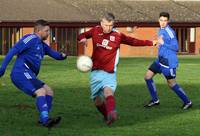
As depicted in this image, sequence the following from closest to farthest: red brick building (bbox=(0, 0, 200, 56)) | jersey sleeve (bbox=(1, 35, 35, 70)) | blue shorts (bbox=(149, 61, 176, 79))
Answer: jersey sleeve (bbox=(1, 35, 35, 70)), blue shorts (bbox=(149, 61, 176, 79)), red brick building (bbox=(0, 0, 200, 56))

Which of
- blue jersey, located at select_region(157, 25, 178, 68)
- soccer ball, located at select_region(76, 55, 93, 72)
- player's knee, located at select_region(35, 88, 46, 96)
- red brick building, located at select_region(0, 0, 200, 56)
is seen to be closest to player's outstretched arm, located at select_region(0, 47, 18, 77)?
player's knee, located at select_region(35, 88, 46, 96)

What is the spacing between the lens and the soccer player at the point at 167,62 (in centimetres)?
1539

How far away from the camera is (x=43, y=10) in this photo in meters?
62.2

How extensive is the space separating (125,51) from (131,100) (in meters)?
47.6

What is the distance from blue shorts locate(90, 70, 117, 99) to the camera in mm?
12641

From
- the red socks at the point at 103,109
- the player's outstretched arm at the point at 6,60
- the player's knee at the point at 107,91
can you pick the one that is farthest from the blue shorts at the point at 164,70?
the player's outstretched arm at the point at 6,60

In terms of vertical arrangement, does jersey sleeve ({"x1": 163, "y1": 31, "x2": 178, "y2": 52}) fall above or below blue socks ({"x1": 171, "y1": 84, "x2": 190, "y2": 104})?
above

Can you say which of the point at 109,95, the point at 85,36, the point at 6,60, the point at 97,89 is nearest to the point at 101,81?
the point at 97,89

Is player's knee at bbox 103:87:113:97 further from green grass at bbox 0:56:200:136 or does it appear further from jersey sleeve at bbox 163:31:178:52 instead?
jersey sleeve at bbox 163:31:178:52

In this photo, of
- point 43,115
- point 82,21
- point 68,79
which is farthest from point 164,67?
point 82,21

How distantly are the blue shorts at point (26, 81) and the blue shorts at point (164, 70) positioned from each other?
4.19 m

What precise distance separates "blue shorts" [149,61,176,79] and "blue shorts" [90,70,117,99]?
3.14 metres

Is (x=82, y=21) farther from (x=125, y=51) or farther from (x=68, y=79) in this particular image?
(x=68, y=79)

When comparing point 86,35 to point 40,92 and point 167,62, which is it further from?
point 167,62
